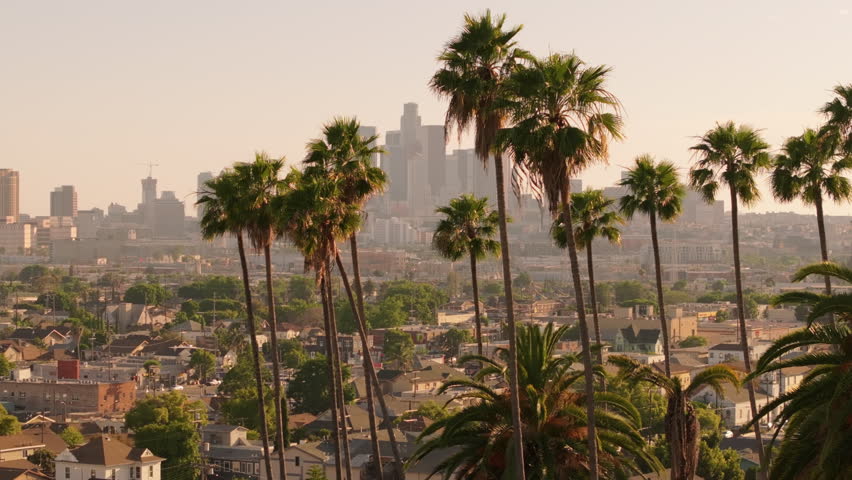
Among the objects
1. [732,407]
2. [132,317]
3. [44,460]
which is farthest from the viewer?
[132,317]

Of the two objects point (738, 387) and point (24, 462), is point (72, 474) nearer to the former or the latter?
point (24, 462)

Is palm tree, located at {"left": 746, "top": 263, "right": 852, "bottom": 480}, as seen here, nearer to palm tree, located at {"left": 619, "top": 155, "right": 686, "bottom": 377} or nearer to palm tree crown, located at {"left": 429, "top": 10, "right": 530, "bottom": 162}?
palm tree crown, located at {"left": 429, "top": 10, "right": 530, "bottom": 162}

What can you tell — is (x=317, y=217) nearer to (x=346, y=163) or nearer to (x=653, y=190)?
(x=346, y=163)

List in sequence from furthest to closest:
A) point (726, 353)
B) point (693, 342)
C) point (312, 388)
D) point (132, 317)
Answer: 1. point (132, 317)
2. point (693, 342)
3. point (726, 353)
4. point (312, 388)

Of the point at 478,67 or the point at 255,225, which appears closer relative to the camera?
the point at 478,67

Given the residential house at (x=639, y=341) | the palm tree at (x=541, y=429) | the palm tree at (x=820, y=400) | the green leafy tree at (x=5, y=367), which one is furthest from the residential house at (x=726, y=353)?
the palm tree at (x=820, y=400)

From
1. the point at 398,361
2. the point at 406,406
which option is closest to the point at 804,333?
the point at 406,406

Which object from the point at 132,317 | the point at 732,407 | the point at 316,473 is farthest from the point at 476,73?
the point at 132,317
